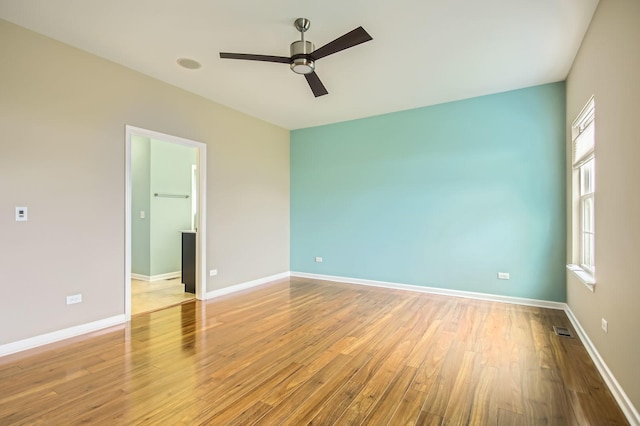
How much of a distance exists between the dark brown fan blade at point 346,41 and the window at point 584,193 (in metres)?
2.21

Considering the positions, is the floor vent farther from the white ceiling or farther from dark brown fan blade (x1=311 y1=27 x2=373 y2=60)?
dark brown fan blade (x1=311 y1=27 x2=373 y2=60)

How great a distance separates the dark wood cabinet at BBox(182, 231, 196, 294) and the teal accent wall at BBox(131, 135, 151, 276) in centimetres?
107

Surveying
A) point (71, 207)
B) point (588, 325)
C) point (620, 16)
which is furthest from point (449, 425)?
point (71, 207)

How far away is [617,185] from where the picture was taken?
7.19 feet

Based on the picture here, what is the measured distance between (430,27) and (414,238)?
310cm

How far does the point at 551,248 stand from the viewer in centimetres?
413

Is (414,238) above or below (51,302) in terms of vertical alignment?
above

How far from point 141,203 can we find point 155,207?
1.00 ft

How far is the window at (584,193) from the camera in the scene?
3075 millimetres

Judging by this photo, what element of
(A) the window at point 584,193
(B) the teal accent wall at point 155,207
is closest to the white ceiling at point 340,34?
(A) the window at point 584,193

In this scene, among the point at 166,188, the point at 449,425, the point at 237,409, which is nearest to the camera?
the point at 449,425

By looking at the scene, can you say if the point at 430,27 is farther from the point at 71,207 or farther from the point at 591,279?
the point at 71,207

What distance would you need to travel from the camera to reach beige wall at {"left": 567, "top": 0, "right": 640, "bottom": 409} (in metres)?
1.89

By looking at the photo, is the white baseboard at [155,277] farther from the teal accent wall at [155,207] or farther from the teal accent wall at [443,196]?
the teal accent wall at [443,196]
